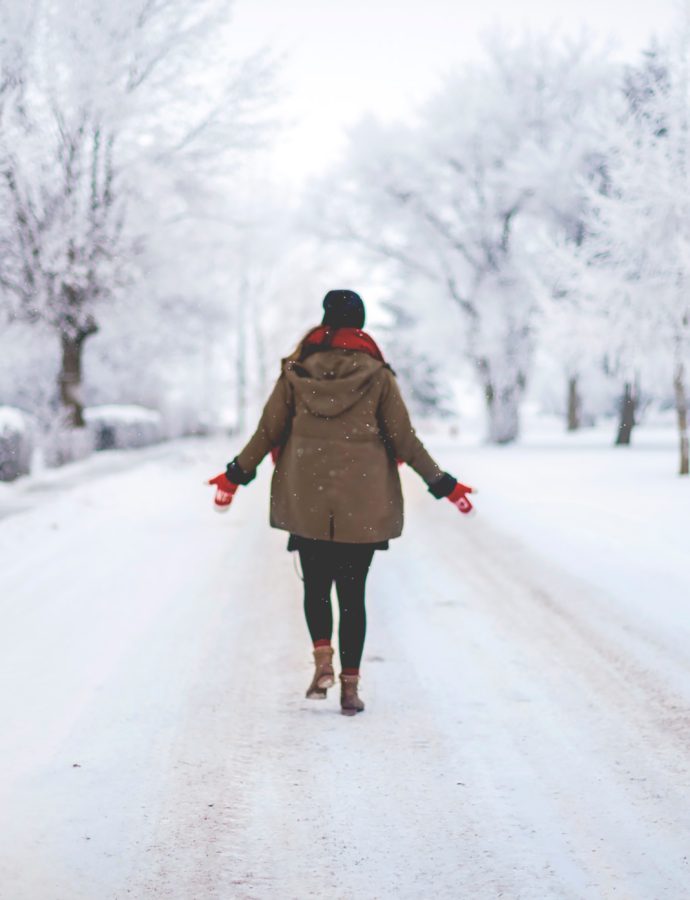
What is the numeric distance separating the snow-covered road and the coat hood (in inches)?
53.6

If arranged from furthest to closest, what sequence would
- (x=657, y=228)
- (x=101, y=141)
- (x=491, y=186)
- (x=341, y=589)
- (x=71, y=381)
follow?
(x=491, y=186) → (x=71, y=381) → (x=101, y=141) → (x=657, y=228) → (x=341, y=589)

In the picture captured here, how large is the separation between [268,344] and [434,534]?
38.9 metres

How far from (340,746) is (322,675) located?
55cm

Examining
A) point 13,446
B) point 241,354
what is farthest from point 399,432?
point 241,354

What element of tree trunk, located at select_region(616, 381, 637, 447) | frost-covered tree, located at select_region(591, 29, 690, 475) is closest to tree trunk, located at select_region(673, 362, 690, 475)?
frost-covered tree, located at select_region(591, 29, 690, 475)

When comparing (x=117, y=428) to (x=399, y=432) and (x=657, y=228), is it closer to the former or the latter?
(x=657, y=228)

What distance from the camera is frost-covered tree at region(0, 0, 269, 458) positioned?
15.8m

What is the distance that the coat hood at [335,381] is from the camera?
4.23 m

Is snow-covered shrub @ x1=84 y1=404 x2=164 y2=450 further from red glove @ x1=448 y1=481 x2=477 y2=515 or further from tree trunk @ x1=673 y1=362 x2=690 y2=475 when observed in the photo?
red glove @ x1=448 y1=481 x2=477 y2=515

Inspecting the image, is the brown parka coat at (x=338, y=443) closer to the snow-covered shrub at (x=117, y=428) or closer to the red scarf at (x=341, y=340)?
the red scarf at (x=341, y=340)

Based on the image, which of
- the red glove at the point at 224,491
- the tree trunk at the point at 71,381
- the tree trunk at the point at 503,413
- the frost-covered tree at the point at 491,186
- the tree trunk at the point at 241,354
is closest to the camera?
the red glove at the point at 224,491

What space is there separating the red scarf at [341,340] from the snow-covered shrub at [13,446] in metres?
11.1

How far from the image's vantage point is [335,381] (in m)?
4.24

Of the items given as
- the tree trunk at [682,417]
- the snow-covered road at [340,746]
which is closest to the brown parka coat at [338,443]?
the snow-covered road at [340,746]
